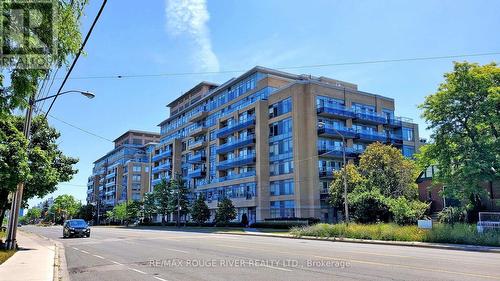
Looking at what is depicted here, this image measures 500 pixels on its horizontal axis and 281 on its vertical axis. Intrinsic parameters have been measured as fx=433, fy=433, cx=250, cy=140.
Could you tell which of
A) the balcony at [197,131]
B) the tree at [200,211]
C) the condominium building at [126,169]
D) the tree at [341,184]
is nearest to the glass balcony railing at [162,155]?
the balcony at [197,131]

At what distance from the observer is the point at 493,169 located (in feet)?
96.4

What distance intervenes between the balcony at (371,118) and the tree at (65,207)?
107 m

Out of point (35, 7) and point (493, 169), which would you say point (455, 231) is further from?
point (35, 7)

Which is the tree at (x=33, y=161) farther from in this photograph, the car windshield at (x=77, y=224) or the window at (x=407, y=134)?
the window at (x=407, y=134)

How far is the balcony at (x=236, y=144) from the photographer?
66.1 metres

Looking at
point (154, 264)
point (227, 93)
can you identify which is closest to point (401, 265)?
point (154, 264)

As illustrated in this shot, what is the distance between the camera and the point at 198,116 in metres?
85.4

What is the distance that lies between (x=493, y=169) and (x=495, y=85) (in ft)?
20.5

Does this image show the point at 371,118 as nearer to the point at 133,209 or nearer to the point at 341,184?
the point at 341,184

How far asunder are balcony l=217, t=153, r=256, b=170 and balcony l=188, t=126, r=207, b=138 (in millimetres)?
11656

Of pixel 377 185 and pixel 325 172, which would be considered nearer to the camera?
pixel 377 185

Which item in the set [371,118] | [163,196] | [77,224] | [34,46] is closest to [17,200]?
[34,46]

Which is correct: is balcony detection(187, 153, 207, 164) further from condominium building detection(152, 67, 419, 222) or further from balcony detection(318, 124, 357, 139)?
balcony detection(318, 124, 357, 139)

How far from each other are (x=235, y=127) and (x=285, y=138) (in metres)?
11.8
